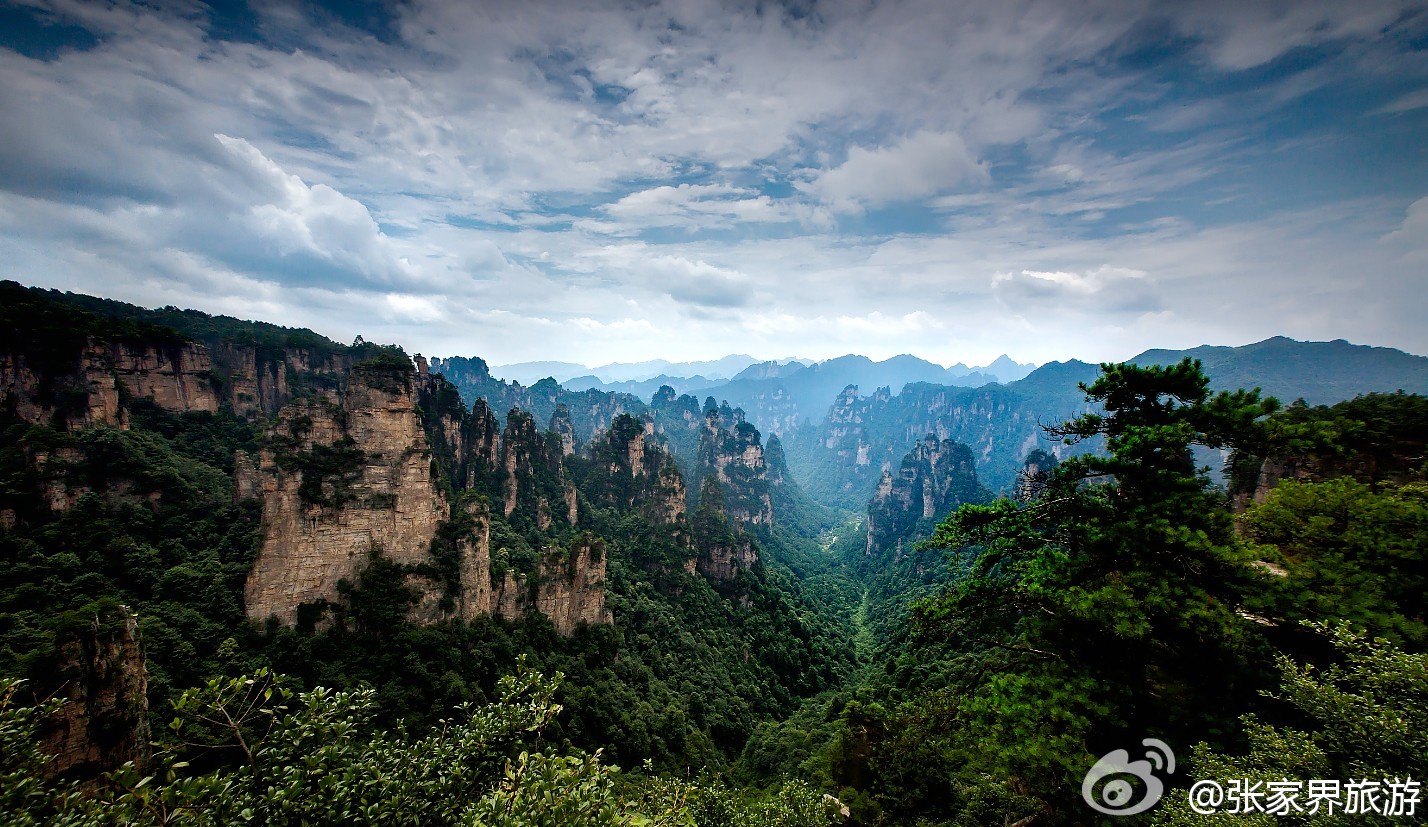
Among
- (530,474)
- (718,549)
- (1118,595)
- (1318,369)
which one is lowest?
(718,549)

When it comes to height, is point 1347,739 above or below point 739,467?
above

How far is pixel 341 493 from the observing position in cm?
3112

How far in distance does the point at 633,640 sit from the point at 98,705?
132 ft

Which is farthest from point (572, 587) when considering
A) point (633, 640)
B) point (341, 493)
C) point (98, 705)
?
point (98, 705)

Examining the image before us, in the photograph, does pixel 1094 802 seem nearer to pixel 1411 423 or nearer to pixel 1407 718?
pixel 1407 718

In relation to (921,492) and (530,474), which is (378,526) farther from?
(921,492)

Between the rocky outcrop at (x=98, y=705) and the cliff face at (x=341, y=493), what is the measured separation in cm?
1272

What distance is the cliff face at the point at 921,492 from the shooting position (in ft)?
389

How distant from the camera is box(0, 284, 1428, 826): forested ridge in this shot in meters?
7.09

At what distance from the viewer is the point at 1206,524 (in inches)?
425

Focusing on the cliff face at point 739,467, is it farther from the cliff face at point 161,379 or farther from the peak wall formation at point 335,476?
the cliff face at point 161,379

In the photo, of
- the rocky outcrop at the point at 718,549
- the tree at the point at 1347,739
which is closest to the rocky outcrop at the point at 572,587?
the rocky outcrop at the point at 718,549

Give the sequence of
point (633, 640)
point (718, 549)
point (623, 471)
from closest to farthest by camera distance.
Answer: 1. point (633, 640)
2. point (718, 549)
3. point (623, 471)

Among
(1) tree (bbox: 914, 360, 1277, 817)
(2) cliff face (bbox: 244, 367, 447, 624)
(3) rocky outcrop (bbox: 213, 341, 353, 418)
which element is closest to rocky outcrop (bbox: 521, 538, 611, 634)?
(2) cliff face (bbox: 244, 367, 447, 624)
